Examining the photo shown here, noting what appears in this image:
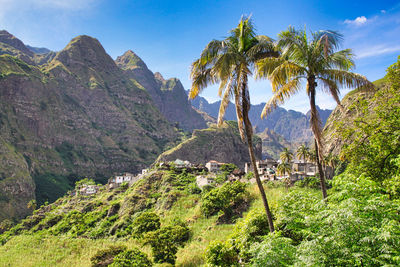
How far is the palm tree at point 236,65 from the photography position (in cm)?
1135

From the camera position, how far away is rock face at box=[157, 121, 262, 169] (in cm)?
15950

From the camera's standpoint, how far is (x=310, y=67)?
11.4 meters

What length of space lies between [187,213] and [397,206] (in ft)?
124

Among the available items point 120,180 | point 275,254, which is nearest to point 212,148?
point 120,180

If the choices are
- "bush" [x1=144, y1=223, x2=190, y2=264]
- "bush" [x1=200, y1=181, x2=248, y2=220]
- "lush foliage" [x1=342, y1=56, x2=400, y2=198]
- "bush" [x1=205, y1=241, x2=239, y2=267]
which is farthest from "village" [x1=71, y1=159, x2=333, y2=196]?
"lush foliage" [x1=342, y1=56, x2=400, y2=198]

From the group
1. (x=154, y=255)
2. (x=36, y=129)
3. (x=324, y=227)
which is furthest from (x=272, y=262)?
(x=36, y=129)

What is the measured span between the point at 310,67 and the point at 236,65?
10.2 ft

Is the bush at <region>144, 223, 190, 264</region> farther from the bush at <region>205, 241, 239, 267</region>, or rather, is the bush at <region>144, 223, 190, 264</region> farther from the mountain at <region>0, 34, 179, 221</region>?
the mountain at <region>0, 34, 179, 221</region>

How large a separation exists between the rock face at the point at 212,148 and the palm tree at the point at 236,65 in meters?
142

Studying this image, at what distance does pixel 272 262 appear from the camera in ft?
26.8

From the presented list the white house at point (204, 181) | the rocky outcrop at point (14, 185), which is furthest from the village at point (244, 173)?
the rocky outcrop at point (14, 185)

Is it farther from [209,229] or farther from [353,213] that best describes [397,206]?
[209,229]

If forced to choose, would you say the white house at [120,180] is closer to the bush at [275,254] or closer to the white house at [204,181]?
the white house at [204,181]

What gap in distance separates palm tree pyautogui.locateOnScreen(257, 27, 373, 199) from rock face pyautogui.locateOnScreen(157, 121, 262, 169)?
14292cm
